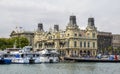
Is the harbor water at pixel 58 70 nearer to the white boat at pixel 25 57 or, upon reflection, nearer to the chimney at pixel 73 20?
the white boat at pixel 25 57

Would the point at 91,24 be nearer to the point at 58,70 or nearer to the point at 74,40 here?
the point at 74,40

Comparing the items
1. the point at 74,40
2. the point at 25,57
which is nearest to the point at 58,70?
the point at 25,57

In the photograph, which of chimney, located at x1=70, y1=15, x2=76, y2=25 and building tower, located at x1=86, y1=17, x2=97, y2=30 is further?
building tower, located at x1=86, y1=17, x2=97, y2=30

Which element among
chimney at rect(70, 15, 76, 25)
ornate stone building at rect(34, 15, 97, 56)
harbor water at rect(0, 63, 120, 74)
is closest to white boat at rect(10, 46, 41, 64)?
Result: harbor water at rect(0, 63, 120, 74)

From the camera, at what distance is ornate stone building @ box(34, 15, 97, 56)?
16100 cm

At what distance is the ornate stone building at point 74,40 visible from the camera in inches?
6339

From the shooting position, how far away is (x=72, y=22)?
16188cm

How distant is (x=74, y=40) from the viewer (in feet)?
528

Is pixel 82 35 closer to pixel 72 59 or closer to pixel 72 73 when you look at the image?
pixel 72 59

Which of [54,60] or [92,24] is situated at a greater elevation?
[92,24]

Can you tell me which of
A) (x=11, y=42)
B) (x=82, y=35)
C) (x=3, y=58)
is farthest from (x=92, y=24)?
(x=3, y=58)

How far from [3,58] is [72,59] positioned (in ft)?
100

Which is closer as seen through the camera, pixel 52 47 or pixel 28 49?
pixel 28 49

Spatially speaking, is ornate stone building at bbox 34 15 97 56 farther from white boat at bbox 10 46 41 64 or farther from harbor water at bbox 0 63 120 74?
harbor water at bbox 0 63 120 74
